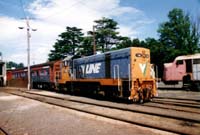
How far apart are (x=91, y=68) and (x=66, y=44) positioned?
46.2 m

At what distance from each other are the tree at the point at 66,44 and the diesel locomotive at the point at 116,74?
1625 inches

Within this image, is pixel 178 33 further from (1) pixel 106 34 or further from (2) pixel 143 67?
(2) pixel 143 67

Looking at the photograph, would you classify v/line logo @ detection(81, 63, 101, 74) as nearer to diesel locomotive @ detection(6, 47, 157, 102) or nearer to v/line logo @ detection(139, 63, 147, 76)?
diesel locomotive @ detection(6, 47, 157, 102)

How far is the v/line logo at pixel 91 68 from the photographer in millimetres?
19094

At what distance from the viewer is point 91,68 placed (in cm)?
1980

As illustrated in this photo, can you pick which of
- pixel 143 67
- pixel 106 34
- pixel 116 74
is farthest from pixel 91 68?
pixel 106 34

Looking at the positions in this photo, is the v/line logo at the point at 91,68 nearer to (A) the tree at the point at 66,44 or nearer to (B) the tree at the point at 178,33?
(B) the tree at the point at 178,33

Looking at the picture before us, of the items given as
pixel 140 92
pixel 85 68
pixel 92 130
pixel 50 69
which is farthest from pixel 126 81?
pixel 50 69

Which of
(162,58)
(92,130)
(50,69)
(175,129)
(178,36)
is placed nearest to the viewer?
(175,129)

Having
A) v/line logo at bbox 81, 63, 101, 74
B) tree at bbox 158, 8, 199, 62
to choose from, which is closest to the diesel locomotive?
v/line logo at bbox 81, 63, 101, 74

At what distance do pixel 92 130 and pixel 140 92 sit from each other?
23.6ft

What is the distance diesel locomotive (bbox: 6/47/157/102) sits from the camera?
1600cm

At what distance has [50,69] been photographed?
93.4 ft

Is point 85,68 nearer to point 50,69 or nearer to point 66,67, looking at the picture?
point 66,67
